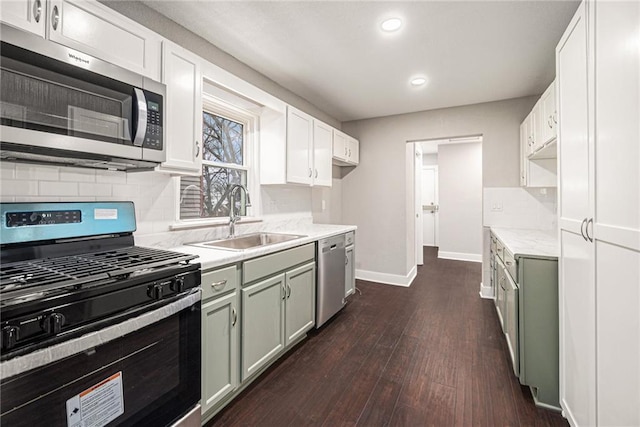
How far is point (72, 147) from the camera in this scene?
1.22m

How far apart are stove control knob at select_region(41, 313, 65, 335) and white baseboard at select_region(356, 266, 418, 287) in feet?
12.8

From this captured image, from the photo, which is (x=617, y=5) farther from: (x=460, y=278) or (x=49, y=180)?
(x=460, y=278)

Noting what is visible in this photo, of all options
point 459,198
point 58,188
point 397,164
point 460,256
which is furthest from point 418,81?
point 460,256

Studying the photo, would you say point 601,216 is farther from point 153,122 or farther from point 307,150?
point 307,150

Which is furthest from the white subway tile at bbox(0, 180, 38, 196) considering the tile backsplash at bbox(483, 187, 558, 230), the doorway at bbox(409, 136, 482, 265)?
the doorway at bbox(409, 136, 482, 265)

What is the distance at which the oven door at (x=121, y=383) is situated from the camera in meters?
0.90

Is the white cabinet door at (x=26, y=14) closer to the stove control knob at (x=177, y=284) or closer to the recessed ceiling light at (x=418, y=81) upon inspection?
the stove control knob at (x=177, y=284)

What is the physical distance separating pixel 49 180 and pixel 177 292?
2.87 ft

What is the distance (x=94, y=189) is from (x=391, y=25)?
7.24 feet

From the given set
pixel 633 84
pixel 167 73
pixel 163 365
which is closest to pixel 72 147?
pixel 167 73

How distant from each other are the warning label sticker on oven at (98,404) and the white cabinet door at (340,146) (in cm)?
324

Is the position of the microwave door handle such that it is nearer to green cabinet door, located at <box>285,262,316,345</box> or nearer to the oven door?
the oven door

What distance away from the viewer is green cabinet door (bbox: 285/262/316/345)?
2.27 meters

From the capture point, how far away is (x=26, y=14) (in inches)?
46.1
